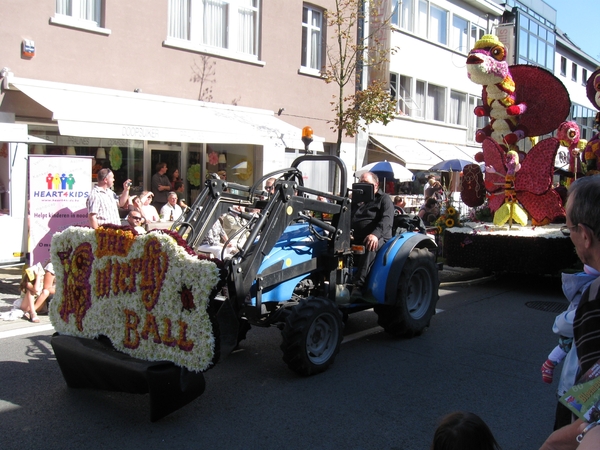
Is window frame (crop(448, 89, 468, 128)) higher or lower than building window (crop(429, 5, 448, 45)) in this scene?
lower

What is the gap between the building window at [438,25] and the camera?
79.8 ft

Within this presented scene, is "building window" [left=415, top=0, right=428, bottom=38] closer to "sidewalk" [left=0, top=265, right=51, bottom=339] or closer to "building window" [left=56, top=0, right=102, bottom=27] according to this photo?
"building window" [left=56, top=0, right=102, bottom=27]

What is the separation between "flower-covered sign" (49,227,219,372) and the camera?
427cm

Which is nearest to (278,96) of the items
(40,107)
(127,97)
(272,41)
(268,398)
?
(272,41)

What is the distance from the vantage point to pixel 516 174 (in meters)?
10.7

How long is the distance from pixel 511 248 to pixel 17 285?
7.67 meters

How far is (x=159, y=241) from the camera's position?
4414mm

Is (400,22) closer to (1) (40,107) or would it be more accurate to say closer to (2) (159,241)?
(1) (40,107)

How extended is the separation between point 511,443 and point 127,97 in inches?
416

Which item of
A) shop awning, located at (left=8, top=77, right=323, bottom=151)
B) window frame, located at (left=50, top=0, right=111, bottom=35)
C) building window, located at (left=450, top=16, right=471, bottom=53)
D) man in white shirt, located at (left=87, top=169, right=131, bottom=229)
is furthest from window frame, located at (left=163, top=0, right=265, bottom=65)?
building window, located at (left=450, top=16, right=471, bottom=53)

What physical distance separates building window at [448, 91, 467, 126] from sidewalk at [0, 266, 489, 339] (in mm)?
15746

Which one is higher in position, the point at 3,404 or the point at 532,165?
the point at 532,165

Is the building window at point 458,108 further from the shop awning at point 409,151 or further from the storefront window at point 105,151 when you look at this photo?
the storefront window at point 105,151

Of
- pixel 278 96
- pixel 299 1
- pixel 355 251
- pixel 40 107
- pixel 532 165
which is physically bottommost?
pixel 355 251
